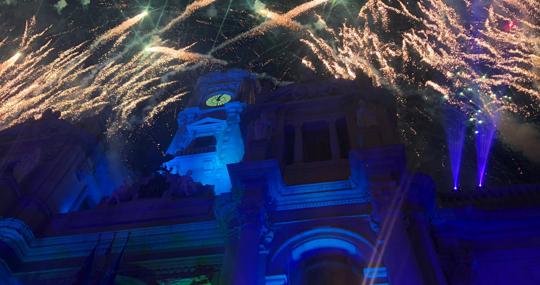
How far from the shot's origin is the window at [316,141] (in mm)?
22922

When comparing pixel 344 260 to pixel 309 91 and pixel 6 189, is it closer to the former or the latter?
pixel 309 91

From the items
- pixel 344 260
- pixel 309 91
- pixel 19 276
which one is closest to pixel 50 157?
pixel 19 276

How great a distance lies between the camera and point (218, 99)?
145ft

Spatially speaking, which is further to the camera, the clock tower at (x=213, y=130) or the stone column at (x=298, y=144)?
the clock tower at (x=213, y=130)

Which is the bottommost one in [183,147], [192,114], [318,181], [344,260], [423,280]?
[423,280]

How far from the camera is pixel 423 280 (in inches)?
599

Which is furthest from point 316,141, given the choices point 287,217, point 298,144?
point 287,217

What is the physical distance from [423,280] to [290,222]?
5.15m

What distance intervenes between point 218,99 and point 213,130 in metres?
4.09

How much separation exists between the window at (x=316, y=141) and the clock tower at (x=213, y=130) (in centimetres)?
989

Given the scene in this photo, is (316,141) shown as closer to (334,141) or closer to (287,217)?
(334,141)

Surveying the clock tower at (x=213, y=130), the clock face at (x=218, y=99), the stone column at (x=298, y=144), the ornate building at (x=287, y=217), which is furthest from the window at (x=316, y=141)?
the clock face at (x=218, y=99)

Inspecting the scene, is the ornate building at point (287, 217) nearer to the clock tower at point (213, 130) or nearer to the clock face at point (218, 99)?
the clock tower at point (213, 130)

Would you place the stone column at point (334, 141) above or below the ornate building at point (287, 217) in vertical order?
above
